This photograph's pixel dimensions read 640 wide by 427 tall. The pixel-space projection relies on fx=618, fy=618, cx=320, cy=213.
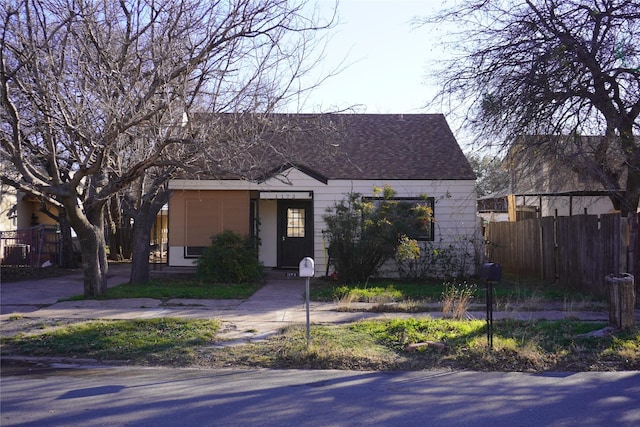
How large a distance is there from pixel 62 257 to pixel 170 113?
1232cm

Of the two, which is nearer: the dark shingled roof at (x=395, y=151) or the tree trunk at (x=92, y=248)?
the tree trunk at (x=92, y=248)

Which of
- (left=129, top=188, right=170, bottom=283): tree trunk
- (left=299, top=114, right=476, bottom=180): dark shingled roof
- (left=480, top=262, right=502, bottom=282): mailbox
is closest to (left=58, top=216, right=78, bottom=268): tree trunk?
(left=129, top=188, right=170, bottom=283): tree trunk

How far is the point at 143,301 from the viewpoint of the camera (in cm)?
1348

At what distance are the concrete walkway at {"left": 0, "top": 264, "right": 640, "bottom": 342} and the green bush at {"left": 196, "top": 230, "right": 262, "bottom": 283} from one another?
4.63ft

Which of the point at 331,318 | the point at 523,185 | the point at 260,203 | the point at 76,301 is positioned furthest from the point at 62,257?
the point at 523,185

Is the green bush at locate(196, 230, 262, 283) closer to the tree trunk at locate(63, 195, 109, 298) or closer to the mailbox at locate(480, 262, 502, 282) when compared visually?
the tree trunk at locate(63, 195, 109, 298)

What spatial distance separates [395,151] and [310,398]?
13519 mm

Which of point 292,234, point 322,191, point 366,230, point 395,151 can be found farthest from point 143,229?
point 395,151

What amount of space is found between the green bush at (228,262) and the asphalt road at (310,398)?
305 inches

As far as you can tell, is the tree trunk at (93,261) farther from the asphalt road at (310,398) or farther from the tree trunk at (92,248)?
the asphalt road at (310,398)

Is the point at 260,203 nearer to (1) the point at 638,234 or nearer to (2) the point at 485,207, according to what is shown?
(1) the point at 638,234

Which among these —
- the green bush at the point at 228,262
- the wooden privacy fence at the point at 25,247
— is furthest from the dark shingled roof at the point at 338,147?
the wooden privacy fence at the point at 25,247

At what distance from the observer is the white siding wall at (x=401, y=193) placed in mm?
18016

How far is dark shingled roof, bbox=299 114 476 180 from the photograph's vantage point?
1828 cm
